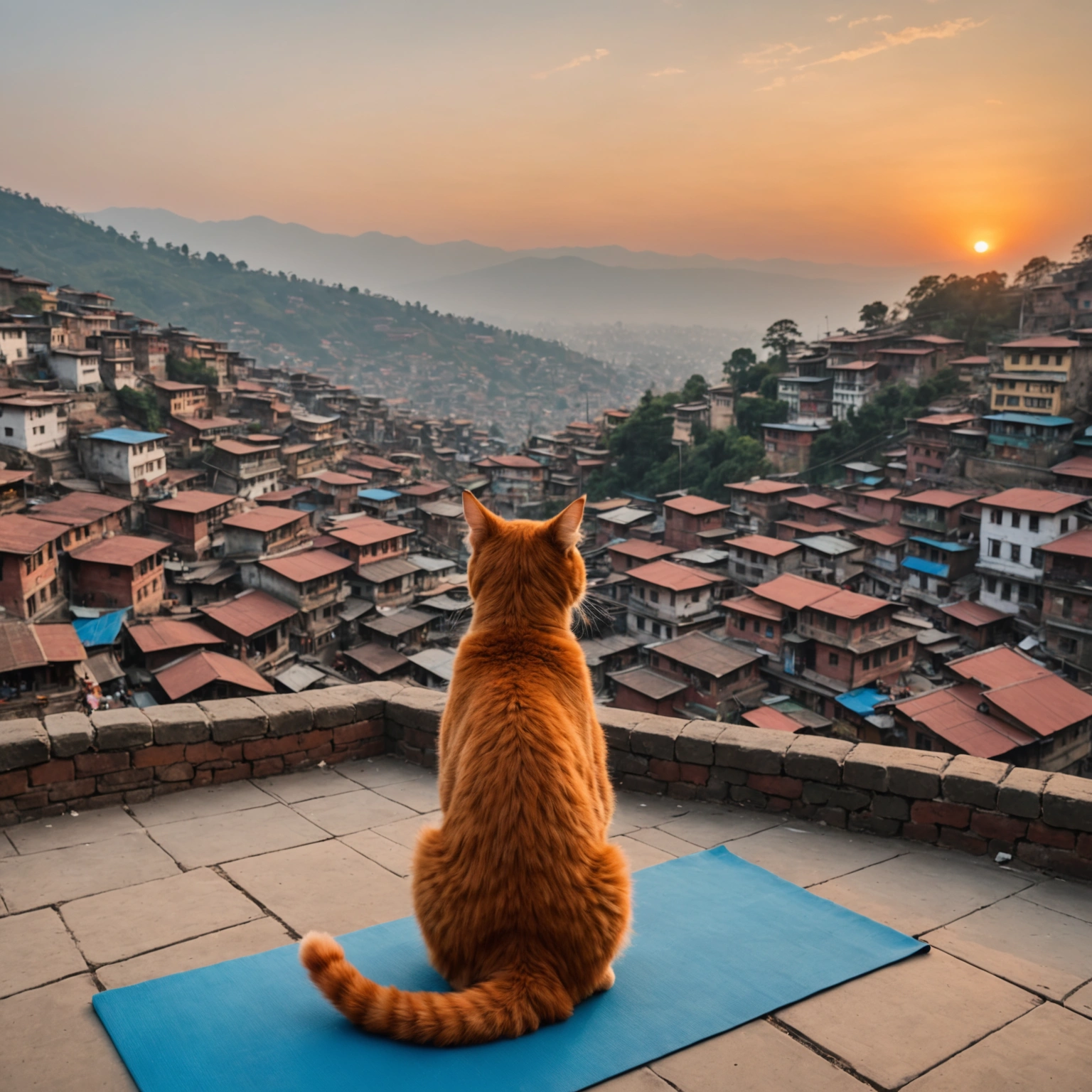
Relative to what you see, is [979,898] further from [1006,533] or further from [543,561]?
[1006,533]

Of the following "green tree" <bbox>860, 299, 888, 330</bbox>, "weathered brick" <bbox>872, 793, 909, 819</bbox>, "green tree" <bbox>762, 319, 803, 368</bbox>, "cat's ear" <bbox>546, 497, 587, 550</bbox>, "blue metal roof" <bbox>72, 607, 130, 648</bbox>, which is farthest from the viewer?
"green tree" <bbox>762, 319, 803, 368</bbox>

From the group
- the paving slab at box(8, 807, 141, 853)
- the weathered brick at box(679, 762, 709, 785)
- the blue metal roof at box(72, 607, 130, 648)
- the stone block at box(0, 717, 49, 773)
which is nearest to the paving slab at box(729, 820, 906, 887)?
the weathered brick at box(679, 762, 709, 785)

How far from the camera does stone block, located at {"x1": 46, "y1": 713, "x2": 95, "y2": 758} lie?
4934 millimetres

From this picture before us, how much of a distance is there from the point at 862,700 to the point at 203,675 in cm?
1843

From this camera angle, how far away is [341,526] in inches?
1315

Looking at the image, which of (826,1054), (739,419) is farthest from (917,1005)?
(739,419)

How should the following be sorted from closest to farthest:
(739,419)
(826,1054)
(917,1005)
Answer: (826,1054), (917,1005), (739,419)

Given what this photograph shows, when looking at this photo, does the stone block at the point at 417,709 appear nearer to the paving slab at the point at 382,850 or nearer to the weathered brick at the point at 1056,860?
the paving slab at the point at 382,850

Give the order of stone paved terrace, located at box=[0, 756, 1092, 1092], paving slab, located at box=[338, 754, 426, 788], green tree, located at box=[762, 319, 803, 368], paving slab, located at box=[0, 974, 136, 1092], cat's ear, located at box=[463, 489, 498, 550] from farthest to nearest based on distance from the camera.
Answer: green tree, located at box=[762, 319, 803, 368], paving slab, located at box=[338, 754, 426, 788], cat's ear, located at box=[463, 489, 498, 550], stone paved terrace, located at box=[0, 756, 1092, 1092], paving slab, located at box=[0, 974, 136, 1092]

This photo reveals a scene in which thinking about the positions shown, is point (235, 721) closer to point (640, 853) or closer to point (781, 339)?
point (640, 853)

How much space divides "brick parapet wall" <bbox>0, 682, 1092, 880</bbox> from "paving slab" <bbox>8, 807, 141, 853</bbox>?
9 cm

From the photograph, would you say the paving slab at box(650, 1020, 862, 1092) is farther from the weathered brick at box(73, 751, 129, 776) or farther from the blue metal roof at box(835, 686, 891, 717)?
the blue metal roof at box(835, 686, 891, 717)

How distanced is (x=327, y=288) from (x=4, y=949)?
155 m

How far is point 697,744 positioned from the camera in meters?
5.41
